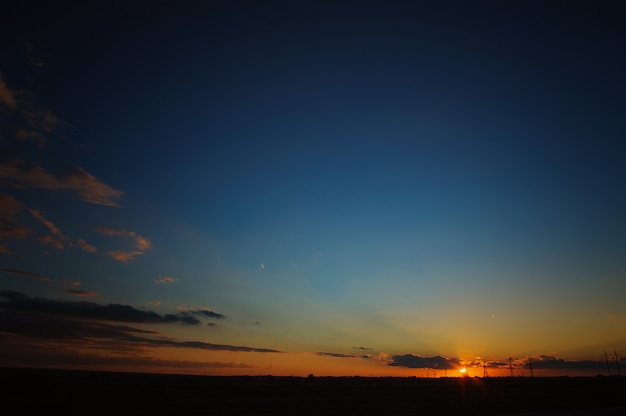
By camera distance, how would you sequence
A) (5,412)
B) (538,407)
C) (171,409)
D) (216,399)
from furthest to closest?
(216,399) < (538,407) < (171,409) < (5,412)

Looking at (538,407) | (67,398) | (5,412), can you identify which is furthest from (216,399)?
(538,407)

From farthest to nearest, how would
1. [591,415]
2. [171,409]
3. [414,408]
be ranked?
[414,408] < [171,409] < [591,415]

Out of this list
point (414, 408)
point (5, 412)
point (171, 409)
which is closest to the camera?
point (5, 412)

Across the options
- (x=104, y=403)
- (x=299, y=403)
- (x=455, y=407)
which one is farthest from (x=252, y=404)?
(x=455, y=407)

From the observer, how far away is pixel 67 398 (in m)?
51.3

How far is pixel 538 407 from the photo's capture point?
49.2 meters

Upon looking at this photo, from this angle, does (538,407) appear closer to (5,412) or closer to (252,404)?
(252,404)

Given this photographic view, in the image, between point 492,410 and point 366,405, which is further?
point 366,405

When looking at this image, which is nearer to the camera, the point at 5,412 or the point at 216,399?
the point at 5,412

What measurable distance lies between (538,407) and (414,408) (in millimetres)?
17147

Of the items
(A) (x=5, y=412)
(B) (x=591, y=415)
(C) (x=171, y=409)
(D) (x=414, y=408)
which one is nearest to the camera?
(B) (x=591, y=415)

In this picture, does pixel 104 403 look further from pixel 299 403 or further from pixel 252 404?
pixel 299 403

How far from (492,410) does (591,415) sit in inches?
456

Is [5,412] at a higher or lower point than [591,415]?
lower
